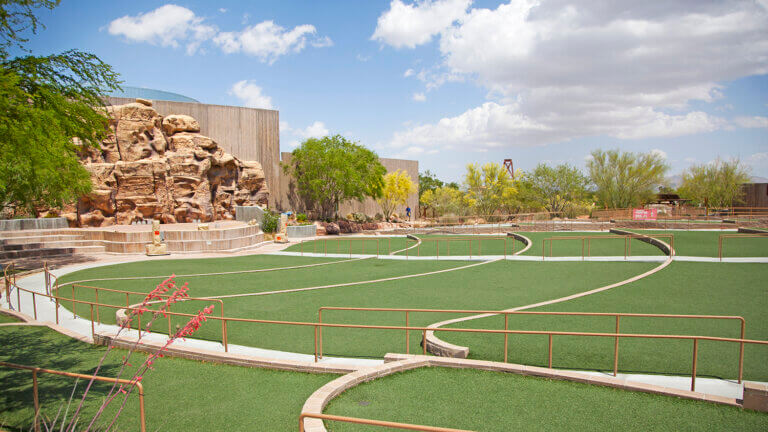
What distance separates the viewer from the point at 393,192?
2057 inches

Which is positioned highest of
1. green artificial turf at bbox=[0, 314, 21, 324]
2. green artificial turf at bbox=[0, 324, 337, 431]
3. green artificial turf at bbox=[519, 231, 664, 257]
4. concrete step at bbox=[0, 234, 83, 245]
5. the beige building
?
the beige building

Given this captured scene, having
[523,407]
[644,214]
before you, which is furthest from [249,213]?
[644,214]

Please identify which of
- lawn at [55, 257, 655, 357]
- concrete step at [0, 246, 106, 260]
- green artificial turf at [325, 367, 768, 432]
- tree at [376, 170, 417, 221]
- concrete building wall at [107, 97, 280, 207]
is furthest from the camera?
tree at [376, 170, 417, 221]

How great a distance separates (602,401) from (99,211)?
34.4 meters

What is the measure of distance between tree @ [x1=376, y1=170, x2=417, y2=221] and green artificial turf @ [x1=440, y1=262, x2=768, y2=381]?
122 ft

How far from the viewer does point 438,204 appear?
57.2 m

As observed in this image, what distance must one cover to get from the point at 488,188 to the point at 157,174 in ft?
124

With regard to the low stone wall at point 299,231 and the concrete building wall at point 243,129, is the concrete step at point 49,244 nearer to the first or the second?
the low stone wall at point 299,231

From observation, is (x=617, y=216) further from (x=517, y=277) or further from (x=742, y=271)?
(x=517, y=277)

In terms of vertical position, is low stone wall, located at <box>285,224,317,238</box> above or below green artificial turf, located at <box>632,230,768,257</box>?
below

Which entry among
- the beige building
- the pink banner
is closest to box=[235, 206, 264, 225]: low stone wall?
the beige building

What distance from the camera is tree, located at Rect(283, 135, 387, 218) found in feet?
134

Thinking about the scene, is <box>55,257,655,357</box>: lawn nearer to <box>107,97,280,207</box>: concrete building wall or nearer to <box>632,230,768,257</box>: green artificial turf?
<box>632,230,768,257</box>: green artificial turf

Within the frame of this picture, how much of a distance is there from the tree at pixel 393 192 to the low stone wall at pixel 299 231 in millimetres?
15385
